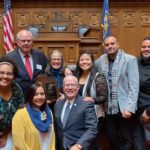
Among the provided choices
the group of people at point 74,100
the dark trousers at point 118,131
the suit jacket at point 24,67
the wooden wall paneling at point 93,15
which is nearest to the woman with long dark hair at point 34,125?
the group of people at point 74,100

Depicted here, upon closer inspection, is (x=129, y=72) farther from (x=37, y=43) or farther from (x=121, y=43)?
(x=121, y=43)

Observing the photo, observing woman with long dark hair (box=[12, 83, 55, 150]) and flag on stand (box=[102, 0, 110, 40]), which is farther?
flag on stand (box=[102, 0, 110, 40])

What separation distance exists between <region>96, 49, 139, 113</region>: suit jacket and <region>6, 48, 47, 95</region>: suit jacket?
2.35 ft

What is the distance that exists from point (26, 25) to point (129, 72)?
5.13 m

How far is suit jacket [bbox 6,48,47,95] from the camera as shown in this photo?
362 centimetres

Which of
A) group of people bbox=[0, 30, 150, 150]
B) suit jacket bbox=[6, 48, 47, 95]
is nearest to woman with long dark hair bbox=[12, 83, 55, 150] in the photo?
group of people bbox=[0, 30, 150, 150]

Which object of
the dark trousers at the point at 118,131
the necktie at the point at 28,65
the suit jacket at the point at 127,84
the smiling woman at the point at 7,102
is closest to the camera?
the smiling woman at the point at 7,102

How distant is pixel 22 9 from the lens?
26.9 feet

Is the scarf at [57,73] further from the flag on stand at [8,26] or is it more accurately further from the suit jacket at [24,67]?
the flag on stand at [8,26]

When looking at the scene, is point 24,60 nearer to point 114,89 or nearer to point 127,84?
point 114,89

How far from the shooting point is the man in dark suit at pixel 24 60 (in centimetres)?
362

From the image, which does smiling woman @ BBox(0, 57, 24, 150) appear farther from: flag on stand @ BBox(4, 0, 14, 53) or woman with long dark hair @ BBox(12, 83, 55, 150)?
flag on stand @ BBox(4, 0, 14, 53)

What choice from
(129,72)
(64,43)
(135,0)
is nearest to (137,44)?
(135,0)

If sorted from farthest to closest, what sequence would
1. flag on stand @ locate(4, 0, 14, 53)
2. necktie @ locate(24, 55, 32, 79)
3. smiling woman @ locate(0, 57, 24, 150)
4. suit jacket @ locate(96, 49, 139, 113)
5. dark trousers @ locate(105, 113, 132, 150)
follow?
1. flag on stand @ locate(4, 0, 14, 53)
2. necktie @ locate(24, 55, 32, 79)
3. dark trousers @ locate(105, 113, 132, 150)
4. suit jacket @ locate(96, 49, 139, 113)
5. smiling woman @ locate(0, 57, 24, 150)
